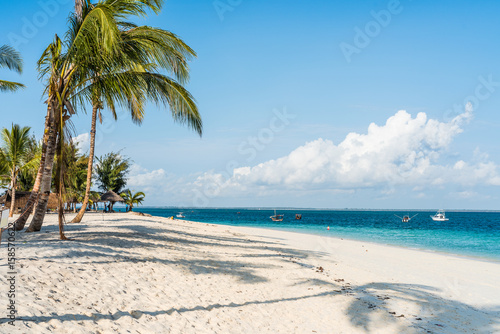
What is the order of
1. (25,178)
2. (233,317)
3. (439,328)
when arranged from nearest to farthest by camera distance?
(233,317) → (439,328) → (25,178)

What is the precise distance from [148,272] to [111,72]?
5.74 m

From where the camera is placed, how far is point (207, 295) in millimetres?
6066

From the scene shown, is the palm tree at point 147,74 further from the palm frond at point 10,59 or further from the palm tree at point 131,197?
the palm tree at point 131,197

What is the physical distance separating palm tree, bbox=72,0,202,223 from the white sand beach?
4432mm

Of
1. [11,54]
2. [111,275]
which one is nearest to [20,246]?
[111,275]

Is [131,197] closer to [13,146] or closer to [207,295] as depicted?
[13,146]

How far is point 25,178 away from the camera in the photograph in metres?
32.2

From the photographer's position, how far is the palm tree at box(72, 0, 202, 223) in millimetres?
8922

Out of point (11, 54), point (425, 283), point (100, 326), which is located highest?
point (11, 54)

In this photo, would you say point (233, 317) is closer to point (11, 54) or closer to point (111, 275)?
point (111, 275)

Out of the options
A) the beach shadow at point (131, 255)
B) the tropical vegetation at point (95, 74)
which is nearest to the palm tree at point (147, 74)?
the tropical vegetation at point (95, 74)

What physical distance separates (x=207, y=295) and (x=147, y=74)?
23.4 ft

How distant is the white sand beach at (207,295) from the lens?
14.3 ft

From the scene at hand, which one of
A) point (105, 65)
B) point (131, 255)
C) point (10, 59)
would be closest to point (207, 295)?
point (131, 255)
